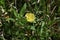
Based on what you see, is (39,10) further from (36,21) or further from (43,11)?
(36,21)

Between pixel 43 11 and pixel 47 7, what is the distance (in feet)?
0.21

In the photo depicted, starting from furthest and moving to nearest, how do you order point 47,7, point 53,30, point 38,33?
point 47,7 < point 53,30 < point 38,33

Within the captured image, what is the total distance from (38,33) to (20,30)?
180 millimetres

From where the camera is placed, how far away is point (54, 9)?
192 centimetres

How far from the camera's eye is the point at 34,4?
75.7 inches

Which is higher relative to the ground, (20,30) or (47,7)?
(47,7)

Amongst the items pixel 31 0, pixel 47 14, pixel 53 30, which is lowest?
pixel 53 30

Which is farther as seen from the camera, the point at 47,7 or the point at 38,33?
the point at 47,7

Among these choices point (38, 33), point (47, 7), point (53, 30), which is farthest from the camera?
point (47, 7)

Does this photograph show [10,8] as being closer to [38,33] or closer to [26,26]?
[26,26]

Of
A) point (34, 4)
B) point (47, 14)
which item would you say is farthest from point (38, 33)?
point (34, 4)

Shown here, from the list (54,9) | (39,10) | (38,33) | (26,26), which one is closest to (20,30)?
(26,26)

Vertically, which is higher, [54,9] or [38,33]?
[54,9]

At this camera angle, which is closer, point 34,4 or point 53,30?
point 53,30
